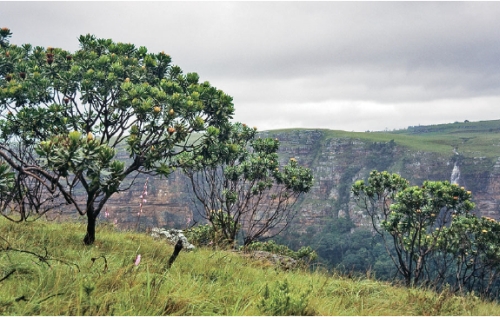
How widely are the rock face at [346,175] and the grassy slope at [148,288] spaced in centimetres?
12180

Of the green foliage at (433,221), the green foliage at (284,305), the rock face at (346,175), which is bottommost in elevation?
the rock face at (346,175)

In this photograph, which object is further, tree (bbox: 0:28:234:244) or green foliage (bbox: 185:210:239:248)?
green foliage (bbox: 185:210:239:248)

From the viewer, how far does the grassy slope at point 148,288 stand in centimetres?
414

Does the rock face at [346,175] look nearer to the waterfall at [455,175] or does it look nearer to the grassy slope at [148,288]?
the waterfall at [455,175]

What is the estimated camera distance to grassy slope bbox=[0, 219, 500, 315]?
414 centimetres

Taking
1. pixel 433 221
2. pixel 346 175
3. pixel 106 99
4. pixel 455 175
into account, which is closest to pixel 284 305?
pixel 106 99

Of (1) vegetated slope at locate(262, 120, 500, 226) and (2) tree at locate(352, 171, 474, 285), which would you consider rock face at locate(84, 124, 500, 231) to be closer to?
(1) vegetated slope at locate(262, 120, 500, 226)

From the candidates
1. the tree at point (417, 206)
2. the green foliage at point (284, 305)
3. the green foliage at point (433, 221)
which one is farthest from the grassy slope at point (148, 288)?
the green foliage at point (433, 221)

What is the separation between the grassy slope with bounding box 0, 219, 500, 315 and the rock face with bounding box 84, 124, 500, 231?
12180 cm

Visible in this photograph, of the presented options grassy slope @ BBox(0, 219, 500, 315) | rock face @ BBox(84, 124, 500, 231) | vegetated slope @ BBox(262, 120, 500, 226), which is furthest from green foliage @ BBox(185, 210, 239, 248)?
vegetated slope @ BBox(262, 120, 500, 226)

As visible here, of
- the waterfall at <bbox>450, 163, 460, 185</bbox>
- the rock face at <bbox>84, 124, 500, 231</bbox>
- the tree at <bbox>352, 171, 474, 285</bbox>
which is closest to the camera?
the tree at <bbox>352, 171, 474, 285</bbox>

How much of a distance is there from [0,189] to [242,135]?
13.0 m

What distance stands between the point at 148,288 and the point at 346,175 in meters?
157

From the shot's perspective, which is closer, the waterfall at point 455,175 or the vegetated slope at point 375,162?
the vegetated slope at point 375,162
